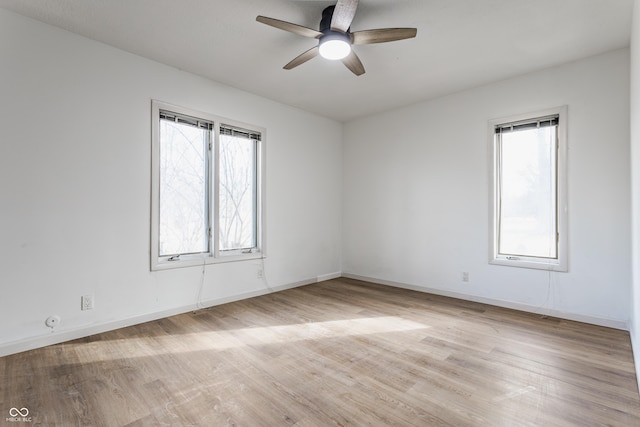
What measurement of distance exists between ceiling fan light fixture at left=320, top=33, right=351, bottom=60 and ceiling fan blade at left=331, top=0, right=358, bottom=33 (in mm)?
66

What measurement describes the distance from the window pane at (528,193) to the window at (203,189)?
3.15 meters

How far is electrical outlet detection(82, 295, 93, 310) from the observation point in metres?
2.79

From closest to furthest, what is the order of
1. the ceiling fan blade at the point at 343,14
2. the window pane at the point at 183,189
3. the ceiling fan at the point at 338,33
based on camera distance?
1. the ceiling fan blade at the point at 343,14
2. the ceiling fan at the point at 338,33
3. the window pane at the point at 183,189

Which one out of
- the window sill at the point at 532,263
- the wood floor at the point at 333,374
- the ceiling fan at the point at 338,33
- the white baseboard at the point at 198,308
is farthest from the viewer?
the window sill at the point at 532,263

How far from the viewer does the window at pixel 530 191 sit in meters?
3.33

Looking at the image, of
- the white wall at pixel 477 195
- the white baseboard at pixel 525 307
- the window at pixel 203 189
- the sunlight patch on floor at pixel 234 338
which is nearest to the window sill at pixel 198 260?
the window at pixel 203 189

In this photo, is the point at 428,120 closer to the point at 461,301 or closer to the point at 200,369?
the point at 461,301

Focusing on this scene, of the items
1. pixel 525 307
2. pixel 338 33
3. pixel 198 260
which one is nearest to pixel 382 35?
pixel 338 33

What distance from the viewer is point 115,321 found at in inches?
116

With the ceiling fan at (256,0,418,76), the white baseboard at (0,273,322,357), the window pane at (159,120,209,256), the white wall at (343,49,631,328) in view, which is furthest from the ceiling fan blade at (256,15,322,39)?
the white baseboard at (0,273,322,357)

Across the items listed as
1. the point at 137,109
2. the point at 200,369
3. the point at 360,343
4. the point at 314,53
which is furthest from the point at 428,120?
the point at 200,369

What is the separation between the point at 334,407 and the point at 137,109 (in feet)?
10.7

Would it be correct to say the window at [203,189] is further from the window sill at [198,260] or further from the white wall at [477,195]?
the white wall at [477,195]

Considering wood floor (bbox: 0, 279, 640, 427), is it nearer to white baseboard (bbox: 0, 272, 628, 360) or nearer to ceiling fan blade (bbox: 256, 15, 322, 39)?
white baseboard (bbox: 0, 272, 628, 360)
